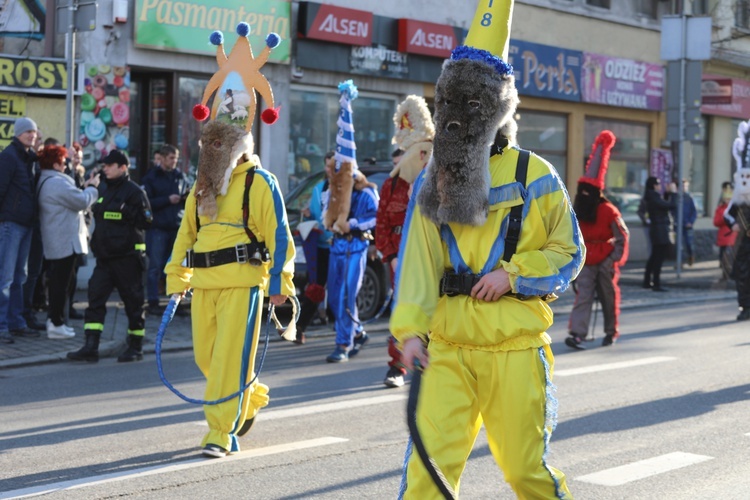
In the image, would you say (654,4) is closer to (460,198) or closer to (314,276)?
(314,276)

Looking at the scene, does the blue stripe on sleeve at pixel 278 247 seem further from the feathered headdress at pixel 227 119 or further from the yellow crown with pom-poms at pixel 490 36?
the yellow crown with pom-poms at pixel 490 36

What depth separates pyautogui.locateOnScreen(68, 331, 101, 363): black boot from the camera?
35.4 feet

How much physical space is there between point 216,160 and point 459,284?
3.04 metres

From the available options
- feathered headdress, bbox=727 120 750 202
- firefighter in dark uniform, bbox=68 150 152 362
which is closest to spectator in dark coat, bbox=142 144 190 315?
firefighter in dark uniform, bbox=68 150 152 362

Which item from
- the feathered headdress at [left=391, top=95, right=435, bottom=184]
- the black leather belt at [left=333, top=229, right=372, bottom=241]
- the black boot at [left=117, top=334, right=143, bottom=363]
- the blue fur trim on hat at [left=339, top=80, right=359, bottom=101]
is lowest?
the black boot at [left=117, top=334, right=143, bottom=363]

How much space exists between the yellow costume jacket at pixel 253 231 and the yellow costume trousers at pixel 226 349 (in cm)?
9

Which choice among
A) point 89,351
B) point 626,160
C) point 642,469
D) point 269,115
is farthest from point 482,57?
point 626,160

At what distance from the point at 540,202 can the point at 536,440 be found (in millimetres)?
902

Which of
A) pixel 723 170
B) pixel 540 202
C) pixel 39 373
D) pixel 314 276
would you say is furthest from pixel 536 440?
pixel 723 170

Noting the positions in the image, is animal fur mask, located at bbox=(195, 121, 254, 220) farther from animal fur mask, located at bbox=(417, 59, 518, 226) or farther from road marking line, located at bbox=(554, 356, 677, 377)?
road marking line, located at bbox=(554, 356, 677, 377)

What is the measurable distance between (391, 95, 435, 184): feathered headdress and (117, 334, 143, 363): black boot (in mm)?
3187

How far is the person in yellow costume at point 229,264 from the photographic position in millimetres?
7012

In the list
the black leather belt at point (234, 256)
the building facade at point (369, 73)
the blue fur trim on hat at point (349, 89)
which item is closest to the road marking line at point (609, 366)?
the blue fur trim on hat at point (349, 89)

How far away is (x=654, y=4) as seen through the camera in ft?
96.3
